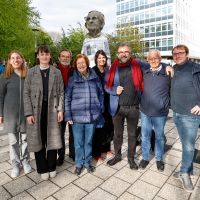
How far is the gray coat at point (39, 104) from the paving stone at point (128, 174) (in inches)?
45.7

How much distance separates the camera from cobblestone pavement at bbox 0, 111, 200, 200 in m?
3.21

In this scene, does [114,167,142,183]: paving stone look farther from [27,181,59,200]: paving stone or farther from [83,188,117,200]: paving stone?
[27,181,59,200]: paving stone

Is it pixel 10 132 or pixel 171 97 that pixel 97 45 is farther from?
pixel 10 132

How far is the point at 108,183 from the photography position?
354 cm

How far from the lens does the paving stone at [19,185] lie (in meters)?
3.35

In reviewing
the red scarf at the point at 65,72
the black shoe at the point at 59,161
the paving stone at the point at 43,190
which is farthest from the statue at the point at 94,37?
the paving stone at the point at 43,190

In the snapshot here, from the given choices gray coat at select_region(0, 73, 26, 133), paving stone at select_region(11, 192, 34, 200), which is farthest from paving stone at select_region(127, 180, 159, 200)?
gray coat at select_region(0, 73, 26, 133)

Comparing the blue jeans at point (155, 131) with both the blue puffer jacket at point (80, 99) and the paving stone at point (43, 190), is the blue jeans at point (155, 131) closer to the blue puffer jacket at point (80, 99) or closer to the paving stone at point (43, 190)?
the blue puffer jacket at point (80, 99)

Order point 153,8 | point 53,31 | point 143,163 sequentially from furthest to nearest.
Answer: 1. point 53,31
2. point 153,8
3. point 143,163

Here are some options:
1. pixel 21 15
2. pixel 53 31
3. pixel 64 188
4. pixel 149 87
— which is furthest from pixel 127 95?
pixel 53 31

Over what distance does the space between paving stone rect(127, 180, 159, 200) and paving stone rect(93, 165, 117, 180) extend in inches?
19.6

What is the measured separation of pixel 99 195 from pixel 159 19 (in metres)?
45.3

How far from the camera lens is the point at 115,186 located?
345 centimetres

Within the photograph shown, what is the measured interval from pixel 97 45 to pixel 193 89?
104 inches
